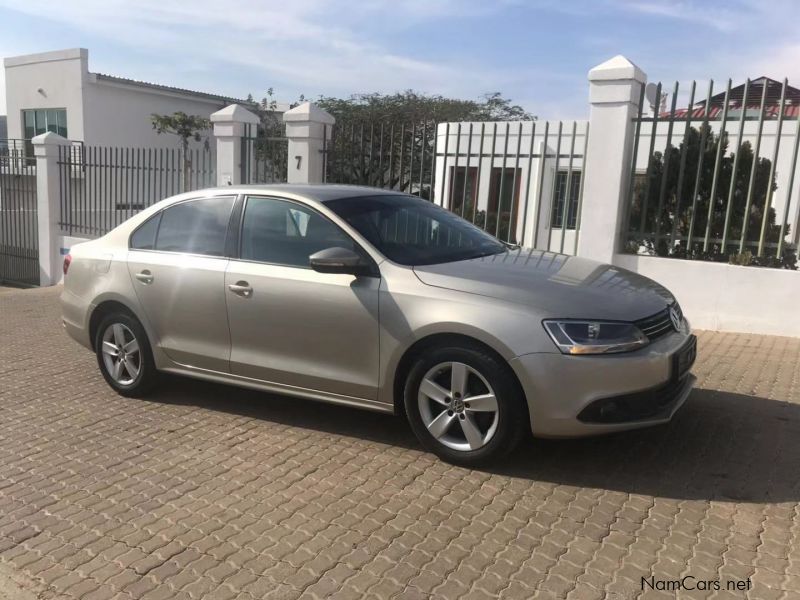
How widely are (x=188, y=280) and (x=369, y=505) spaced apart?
2.27m

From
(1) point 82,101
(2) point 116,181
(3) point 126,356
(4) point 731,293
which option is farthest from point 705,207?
(1) point 82,101

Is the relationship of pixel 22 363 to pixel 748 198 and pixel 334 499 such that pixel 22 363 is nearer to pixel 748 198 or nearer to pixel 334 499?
pixel 334 499

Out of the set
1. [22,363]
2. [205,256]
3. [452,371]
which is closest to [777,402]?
[452,371]

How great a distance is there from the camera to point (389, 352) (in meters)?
4.19

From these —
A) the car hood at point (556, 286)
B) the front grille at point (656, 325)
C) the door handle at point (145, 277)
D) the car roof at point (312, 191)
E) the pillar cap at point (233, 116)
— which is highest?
the pillar cap at point (233, 116)

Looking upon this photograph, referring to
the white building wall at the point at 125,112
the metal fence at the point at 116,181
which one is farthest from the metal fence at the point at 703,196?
the white building wall at the point at 125,112

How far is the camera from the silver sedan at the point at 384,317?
149 inches

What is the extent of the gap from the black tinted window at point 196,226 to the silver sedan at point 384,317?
0.01 metres

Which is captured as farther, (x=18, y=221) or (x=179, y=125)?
(x=179, y=125)

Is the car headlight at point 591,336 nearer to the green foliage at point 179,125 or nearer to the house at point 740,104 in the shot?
the house at point 740,104

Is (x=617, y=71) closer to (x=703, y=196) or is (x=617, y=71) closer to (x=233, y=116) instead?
(x=703, y=196)

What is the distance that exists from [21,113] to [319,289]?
30.2 meters

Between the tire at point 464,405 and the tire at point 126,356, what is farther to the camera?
the tire at point 126,356

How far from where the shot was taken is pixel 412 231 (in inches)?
190
